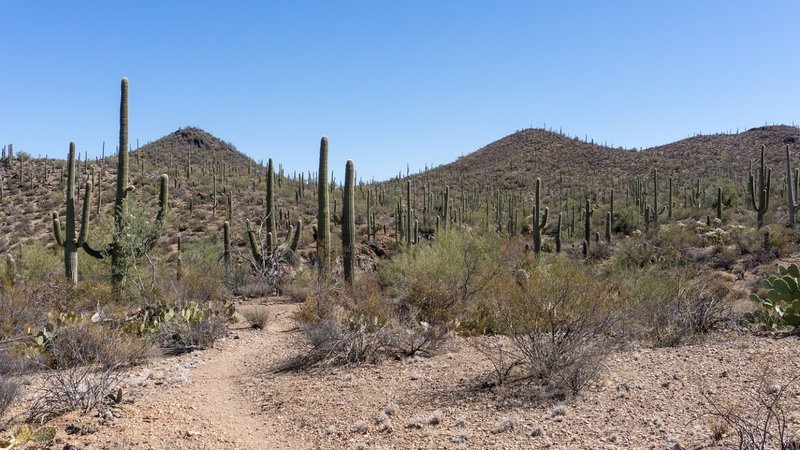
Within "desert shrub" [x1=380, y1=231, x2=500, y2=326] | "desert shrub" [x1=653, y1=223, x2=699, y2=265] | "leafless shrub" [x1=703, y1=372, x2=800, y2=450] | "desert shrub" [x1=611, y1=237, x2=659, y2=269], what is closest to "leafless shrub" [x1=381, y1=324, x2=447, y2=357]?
"desert shrub" [x1=380, y1=231, x2=500, y2=326]

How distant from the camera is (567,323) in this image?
805 centimetres

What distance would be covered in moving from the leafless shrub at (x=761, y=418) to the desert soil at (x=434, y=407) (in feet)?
0.28

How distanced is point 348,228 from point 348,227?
45 mm

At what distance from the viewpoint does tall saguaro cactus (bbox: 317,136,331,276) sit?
1919cm

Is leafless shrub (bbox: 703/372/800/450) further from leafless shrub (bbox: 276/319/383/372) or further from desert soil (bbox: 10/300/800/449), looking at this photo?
leafless shrub (bbox: 276/319/383/372)

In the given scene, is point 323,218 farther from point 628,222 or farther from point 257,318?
point 628,222

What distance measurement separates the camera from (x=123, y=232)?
1775cm

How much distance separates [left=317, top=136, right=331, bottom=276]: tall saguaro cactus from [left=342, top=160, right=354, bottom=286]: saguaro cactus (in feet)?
1.80

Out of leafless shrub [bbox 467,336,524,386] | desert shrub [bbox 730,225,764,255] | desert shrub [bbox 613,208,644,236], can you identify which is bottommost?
leafless shrub [bbox 467,336,524,386]

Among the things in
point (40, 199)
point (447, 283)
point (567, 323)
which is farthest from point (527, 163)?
point (567, 323)

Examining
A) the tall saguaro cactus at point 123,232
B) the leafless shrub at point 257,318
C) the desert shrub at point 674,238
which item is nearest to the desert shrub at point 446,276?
the leafless shrub at point 257,318

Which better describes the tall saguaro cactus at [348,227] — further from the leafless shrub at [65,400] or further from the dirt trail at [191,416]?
the leafless shrub at [65,400]

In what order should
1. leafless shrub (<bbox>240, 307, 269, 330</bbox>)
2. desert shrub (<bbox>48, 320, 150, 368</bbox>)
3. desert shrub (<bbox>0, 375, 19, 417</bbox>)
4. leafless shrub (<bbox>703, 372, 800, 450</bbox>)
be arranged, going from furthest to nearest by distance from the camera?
leafless shrub (<bbox>240, 307, 269, 330</bbox>) → desert shrub (<bbox>48, 320, 150, 368</bbox>) → desert shrub (<bbox>0, 375, 19, 417</bbox>) → leafless shrub (<bbox>703, 372, 800, 450</bbox>)

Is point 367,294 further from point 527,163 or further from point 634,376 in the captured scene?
point 527,163
